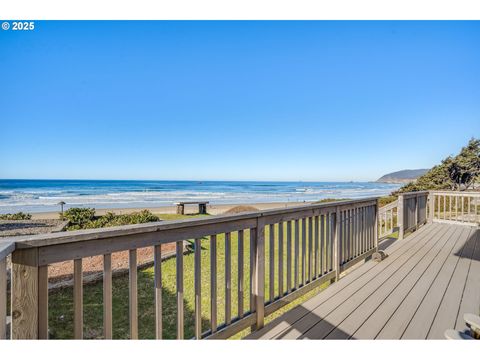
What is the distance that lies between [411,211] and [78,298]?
21.6ft

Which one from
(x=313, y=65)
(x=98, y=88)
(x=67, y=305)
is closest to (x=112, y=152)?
(x=98, y=88)

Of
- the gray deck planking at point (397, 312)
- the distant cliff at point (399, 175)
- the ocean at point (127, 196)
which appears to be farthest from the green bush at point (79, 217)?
the distant cliff at point (399, 175)

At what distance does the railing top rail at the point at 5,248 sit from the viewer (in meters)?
0.84

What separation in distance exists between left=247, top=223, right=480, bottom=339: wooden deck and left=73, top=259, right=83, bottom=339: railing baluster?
1202 millimetres

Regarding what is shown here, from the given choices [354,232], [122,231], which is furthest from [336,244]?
[122,231]

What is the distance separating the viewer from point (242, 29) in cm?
672

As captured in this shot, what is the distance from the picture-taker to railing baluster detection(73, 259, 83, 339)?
1.11m

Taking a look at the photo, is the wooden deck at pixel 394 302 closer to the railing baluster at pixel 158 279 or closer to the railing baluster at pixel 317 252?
the railing baluster at pixel 317 252

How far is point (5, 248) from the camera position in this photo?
0.87 meters

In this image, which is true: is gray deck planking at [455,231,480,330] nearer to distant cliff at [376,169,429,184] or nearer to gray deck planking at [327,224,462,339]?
gray deck planking at [327,224,462,339]

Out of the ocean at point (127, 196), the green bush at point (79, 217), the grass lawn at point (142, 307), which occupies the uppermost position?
the green bush at point (79, 217)

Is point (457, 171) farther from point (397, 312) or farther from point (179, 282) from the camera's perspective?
point (179, 282)

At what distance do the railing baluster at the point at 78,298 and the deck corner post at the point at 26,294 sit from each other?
12 cm
